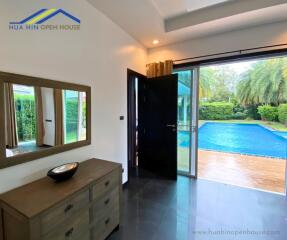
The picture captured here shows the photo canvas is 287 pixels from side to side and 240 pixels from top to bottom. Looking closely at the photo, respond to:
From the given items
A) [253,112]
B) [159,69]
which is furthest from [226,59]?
[253,112]

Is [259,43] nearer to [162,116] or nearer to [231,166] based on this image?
[162,116]

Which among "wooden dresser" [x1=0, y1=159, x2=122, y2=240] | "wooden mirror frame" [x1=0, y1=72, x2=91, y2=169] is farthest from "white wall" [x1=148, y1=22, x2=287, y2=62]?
"wooden dresser" [x1=0, y1=159, x2=122, y2=240]

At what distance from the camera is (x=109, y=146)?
2.41 meters

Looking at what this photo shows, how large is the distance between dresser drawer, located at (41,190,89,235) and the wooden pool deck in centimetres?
252

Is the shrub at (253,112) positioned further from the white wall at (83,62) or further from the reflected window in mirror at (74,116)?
the reflected window in mirror at (74,116)

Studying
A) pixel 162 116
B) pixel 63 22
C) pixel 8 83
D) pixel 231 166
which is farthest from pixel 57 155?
pixel 231 166

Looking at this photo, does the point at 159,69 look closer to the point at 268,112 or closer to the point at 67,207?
the point at 67,207

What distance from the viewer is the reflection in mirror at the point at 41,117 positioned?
1.30 metres

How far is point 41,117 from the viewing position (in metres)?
1.55

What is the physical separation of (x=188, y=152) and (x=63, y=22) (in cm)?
283

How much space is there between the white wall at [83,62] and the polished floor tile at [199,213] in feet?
2.30

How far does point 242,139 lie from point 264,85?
2432 millimetres

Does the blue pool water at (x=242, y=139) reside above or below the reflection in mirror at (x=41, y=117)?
below

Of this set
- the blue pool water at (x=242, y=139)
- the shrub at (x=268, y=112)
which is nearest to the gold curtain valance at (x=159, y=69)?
the blue pool water at (x=242, y=139)
